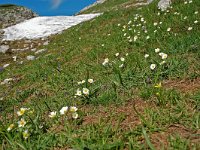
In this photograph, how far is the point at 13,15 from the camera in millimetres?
41875

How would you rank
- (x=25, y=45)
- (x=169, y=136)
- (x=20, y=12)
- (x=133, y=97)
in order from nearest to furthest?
1. (x=169, y=136)
2. (x=133, y=97)
3. (x=25, y=45)
4. (x=20, y=12)

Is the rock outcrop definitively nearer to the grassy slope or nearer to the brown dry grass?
the grassy slope

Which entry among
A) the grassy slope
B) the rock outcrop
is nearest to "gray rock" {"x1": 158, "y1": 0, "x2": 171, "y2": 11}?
the grassy slope

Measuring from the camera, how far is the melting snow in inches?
1166

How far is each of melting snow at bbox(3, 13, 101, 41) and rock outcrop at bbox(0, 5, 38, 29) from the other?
14.0 ft

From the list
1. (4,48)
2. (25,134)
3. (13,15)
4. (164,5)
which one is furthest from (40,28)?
(25,134)

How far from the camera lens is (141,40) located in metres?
12.4

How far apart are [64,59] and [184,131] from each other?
10495 millimetres

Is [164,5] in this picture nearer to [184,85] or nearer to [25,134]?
[184,85]

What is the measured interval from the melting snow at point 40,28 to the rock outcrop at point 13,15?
4.26m

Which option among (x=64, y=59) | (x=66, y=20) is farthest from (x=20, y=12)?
(x=64, y=59)

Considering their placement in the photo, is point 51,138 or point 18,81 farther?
point 18,81

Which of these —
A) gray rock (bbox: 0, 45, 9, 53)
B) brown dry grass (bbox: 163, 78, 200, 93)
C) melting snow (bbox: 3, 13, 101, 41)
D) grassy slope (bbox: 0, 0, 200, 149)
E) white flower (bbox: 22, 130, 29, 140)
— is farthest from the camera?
melting snow (bbox: 3, 13, 101, 41)

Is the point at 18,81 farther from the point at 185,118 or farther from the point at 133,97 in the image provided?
the point at 185,118
